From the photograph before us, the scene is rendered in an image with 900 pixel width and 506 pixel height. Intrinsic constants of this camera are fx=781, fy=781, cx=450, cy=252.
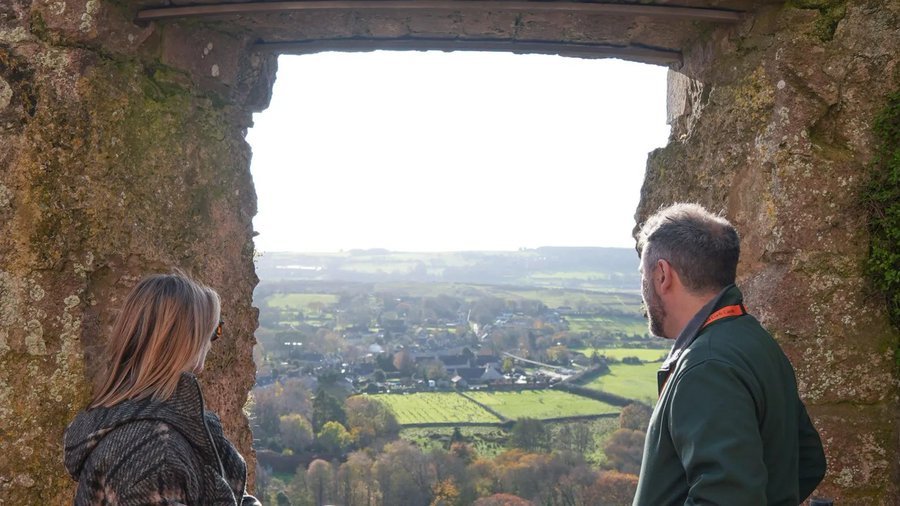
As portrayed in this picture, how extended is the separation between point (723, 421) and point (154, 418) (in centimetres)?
132

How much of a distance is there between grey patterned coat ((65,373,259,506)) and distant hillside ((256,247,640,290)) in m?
15.0

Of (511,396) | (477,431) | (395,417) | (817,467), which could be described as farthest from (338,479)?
(817,467)

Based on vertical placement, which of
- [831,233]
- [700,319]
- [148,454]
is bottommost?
[148,454]

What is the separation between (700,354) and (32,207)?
7.70ft

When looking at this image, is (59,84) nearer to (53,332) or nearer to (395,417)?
(53,332)

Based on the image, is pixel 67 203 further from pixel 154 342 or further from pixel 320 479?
pixel 320 479

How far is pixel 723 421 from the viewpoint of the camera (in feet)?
5.58

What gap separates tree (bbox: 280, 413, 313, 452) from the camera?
7520mm

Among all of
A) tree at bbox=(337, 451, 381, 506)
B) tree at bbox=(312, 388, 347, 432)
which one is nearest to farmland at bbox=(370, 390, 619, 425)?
tree at bbox=(312, 388, 347, 432)

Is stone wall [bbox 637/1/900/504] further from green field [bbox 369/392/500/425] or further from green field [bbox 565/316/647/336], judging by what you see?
green field [bbox 565/316/647/336]

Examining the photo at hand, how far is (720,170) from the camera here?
3055 mm

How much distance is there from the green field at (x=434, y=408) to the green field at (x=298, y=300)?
5.53 metres

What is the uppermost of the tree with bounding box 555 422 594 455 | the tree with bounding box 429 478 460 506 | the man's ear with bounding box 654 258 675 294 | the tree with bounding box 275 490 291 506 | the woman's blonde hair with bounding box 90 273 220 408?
the man's ear with bounding box 654 258 675 294

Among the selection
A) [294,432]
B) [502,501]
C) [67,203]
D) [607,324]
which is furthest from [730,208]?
[607,324]
